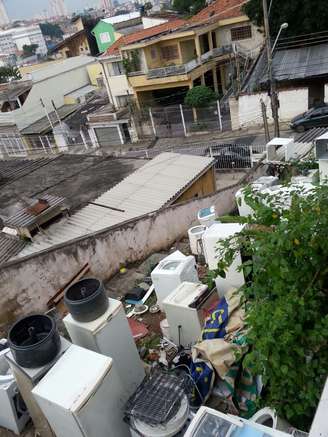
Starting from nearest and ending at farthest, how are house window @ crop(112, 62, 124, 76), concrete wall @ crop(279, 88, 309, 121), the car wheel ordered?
the car wheel, concrete wall @ crop(279, 88, 309, 121), house window @ crop(112, 62, 124, 76)

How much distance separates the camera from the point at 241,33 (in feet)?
91.9

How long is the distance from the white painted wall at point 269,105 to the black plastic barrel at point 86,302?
19335 mm

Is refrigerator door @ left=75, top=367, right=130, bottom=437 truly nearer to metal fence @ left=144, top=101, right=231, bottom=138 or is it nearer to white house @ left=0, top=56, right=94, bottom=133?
metal fence @ left=144, top=101, right=231, bottom=138

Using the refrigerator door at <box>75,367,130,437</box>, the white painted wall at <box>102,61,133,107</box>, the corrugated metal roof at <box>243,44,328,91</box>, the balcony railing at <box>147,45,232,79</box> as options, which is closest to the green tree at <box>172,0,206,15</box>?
the balcony railing at <box>147,45,232,79</box>

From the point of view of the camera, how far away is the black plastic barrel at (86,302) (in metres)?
4.34

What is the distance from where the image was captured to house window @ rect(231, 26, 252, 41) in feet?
90.6

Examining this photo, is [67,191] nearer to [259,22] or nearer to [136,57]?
[136,57]

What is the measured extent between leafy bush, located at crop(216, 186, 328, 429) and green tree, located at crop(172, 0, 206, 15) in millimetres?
39504

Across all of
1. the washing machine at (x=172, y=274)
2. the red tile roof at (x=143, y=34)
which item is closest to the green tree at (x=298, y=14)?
the red tile roof at (x=143, y=34)

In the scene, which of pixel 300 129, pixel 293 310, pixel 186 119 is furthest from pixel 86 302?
pixel 186 119

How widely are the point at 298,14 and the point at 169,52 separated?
31.6ft

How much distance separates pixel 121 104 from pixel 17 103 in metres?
8.42

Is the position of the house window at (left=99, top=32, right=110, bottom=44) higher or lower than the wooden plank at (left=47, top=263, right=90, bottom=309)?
higher

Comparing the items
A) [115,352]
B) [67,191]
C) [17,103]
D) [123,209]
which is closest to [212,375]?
[115,352]
